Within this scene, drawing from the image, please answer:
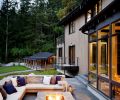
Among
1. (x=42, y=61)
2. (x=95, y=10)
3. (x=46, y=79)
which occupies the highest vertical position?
(x=95, y=10)

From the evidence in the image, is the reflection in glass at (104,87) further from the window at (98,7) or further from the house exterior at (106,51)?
the window at (98,7)

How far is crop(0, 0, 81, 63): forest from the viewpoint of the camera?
159 ft

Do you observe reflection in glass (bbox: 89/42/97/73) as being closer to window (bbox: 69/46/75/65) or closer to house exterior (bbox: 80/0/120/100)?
house exterior (bbox: 80/0/120/100)

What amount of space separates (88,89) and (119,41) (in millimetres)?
5062

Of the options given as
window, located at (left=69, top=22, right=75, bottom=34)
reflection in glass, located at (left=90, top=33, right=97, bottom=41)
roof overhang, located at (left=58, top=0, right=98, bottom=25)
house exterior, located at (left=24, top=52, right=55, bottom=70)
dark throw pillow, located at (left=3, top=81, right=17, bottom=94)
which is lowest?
dark throw pillow, located at (left=3, top=81, right=17, bottom=94)

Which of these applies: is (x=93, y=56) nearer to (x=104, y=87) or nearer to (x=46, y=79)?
(x=46, y=79)

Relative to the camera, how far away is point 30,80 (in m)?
13.6

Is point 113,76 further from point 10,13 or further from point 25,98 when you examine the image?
point 10,13

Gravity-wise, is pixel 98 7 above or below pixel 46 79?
above

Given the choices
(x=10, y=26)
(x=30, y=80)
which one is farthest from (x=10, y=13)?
(x=30, y=80)

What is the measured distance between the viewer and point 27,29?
162 ft

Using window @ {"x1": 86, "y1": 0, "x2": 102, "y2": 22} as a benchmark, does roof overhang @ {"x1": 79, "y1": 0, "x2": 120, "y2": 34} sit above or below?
below

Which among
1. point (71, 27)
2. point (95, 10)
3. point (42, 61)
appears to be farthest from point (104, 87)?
point (42, 61)

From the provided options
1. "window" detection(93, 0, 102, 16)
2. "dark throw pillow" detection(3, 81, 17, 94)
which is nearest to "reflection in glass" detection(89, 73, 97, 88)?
"dark throw pillow" detection(3, 81, 17, 94)
